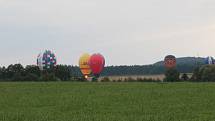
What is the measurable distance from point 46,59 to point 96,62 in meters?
15.7

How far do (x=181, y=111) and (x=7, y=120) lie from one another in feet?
20.6

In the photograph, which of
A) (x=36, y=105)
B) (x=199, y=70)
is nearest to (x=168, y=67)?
(x=199, y=70)

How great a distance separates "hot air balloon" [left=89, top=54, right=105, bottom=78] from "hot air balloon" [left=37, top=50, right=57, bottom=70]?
43.7ft

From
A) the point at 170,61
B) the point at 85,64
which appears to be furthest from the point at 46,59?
the point at 170,61

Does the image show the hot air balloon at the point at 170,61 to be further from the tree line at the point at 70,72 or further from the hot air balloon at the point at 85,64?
the hot air balloon at the point at 85,64

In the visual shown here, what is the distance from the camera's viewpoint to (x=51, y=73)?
341ft

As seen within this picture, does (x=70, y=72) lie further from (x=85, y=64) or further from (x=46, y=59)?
(x=85, y=64)

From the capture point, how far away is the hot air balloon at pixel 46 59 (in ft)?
330

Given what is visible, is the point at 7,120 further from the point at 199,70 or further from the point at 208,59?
the point at 208,59

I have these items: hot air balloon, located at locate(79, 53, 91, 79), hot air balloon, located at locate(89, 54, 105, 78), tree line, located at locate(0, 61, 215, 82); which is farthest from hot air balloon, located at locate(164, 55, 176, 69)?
hot air balloon, located at locate(89, 54, 105, 78)

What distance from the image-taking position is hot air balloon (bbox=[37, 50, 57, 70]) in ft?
330

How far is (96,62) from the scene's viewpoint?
88875 millimetres

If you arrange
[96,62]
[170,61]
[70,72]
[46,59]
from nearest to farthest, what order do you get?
[96,62] → [46,59] → [170,61] → [70,72]

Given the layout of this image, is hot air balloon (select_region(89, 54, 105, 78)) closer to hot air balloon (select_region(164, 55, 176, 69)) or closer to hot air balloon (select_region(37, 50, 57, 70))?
hot air balloon (select_region(37, 50, 57, 70))
